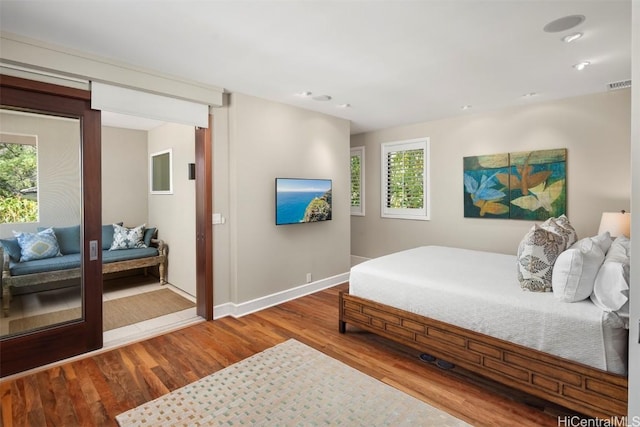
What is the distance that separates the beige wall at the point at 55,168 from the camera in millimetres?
2695

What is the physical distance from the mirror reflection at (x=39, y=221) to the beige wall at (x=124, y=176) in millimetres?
2834

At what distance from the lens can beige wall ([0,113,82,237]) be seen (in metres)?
2.70

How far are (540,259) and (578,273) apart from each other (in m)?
0.28

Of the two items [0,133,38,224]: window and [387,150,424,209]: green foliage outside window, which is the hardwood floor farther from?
[387,150,424,209]: green foliage outside window

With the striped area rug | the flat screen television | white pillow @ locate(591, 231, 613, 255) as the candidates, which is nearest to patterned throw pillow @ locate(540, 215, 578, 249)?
white pillow @ locate(591, 231, 613, 255)

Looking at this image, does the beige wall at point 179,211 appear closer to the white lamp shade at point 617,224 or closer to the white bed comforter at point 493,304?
the white bed comforter at point 493,304

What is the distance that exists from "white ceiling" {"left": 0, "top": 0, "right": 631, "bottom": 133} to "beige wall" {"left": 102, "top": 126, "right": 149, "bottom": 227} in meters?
2.94

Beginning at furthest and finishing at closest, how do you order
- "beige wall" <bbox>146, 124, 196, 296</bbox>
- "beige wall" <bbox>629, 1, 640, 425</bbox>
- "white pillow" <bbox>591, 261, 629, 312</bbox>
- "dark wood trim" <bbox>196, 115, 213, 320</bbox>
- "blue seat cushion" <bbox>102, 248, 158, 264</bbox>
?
"blue seat cushion" <bbox>102, 248, 158, 264</bbox> → "beige wall" <bbox>146, 124, 196, 296</bbox> → "dark wood trim" <bbox>196, 115, 213, 320</bbox> → "white pillow" <bbox>591, 261, 629, 312</bbox> → "beige wall" <bbox>629, 1, 640, 425</bbox>

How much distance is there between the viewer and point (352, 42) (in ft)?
8.52

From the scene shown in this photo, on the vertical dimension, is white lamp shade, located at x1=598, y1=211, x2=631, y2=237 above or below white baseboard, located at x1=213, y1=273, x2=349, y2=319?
above

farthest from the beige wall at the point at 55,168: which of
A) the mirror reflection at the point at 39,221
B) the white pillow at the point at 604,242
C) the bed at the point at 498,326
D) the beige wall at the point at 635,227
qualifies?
the white pillow at the point at 604,242

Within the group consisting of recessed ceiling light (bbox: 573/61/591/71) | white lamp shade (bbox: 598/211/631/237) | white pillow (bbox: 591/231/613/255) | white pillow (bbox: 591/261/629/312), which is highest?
recessed ceiling light (bbox: 573/61/591/71)

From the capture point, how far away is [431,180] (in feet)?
17.4

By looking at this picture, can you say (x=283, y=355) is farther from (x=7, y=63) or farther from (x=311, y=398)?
(x=7, y=63)
